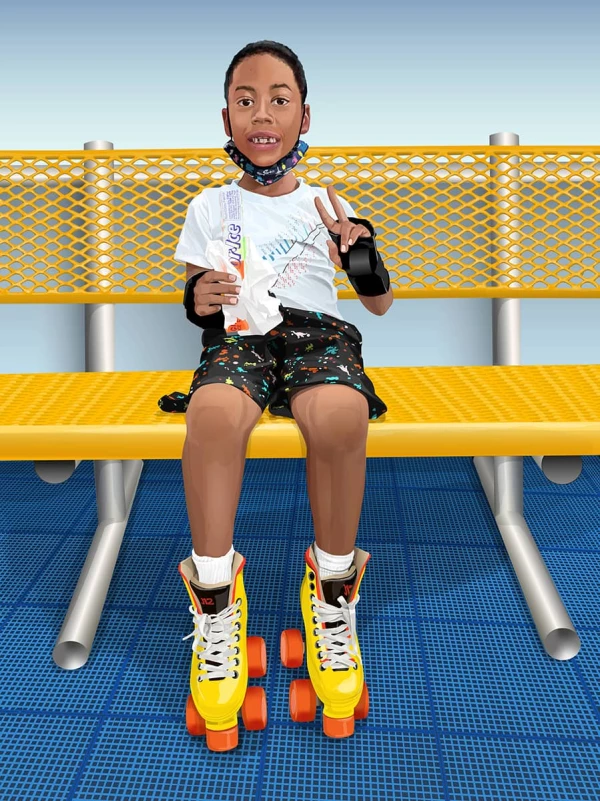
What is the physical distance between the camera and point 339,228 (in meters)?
1.12

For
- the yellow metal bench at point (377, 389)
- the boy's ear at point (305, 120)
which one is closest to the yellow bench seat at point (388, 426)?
the yellow metal bench at point (377, 389)

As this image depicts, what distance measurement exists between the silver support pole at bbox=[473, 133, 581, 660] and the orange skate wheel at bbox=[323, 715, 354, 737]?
0.45 meters

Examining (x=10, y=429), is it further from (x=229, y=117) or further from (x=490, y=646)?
(x=490, y=646)

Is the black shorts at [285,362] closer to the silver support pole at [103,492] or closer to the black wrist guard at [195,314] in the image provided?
the black wrist guard at [195,314]

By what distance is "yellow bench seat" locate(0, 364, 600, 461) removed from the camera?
107 centimetres

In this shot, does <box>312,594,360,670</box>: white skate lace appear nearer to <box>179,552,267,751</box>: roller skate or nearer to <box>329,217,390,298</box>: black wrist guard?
<box>179,552,267,751</box>: roller skate

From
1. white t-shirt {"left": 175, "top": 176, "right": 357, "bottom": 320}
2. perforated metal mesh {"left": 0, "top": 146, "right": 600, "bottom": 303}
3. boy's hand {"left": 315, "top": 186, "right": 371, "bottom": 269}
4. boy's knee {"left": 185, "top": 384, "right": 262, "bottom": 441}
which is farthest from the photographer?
perforated metal mesh {"left": 0, "top": 146, "right": 600, "bottom": 303}

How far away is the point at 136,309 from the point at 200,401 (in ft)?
3.89

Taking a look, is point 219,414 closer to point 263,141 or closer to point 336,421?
point 336,421

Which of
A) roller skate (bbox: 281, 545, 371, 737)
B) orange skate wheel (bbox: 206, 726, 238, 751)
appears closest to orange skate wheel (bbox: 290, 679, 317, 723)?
roller skate (bbox: 281, 545, 371, 737)

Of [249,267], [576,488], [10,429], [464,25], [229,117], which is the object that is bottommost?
[576,488]

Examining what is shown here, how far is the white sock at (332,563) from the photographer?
3.48 feet

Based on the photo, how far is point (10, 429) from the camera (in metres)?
1.08

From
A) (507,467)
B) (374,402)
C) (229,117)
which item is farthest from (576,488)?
(229,117)
